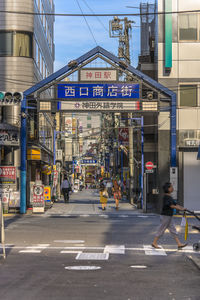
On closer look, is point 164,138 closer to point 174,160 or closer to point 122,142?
point 174,160

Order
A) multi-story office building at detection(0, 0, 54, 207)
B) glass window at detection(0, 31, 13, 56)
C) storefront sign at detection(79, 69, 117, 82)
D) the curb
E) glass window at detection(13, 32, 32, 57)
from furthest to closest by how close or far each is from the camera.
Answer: glass window at detection(13, 32, 32, 57) → glass window at detection(0, 31, 13, 56) → multi-story office building at detection(0, 0, 54, 207) → storefront sign at detection(79, 69, 117, 82) → the curb

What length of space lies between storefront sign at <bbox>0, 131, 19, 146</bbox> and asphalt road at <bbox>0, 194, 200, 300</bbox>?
10125 millimetres

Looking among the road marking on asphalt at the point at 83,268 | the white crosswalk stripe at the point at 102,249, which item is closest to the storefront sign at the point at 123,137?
the white crosswalk stripe at the point at 102,249

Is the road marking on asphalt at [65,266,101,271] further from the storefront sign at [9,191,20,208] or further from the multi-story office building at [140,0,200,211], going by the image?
the multi-story office building at [140,0,200,211]

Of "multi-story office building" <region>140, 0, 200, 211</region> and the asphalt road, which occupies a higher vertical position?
"multi-story office building" <region>140, 0, 200, 211</region>

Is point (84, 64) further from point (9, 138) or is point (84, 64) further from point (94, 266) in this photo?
point (94, 266)

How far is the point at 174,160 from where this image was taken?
28969 millimetres

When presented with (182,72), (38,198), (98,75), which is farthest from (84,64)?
(38,198)

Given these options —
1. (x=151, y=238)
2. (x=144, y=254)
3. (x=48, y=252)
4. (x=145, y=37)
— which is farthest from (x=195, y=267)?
(x=145, y=37)

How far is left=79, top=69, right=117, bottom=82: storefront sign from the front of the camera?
96.1 ft

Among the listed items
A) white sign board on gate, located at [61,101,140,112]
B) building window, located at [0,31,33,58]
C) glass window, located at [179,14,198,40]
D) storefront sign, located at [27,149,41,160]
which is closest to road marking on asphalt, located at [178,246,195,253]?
white sign board on gate, located at [61,101,140,112]

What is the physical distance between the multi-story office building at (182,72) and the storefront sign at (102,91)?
198 centimetres

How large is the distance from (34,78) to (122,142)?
39.5ft

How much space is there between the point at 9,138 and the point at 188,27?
12.1 m
